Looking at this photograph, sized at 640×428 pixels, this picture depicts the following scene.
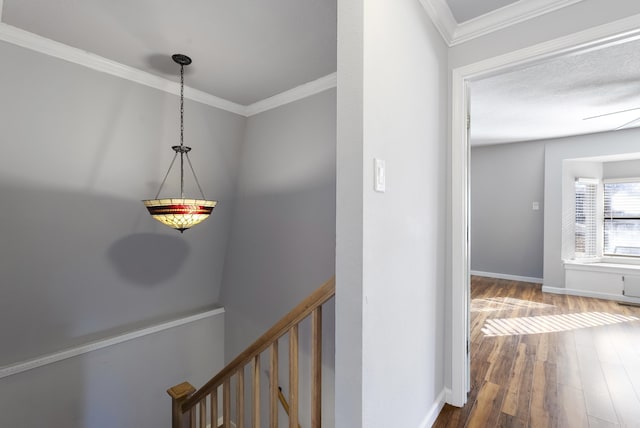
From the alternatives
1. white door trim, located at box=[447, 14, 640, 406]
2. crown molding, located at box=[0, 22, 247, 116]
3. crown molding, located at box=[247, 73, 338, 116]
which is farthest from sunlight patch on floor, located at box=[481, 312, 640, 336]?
crown molding, located at box=[0, 22, 247, 116]

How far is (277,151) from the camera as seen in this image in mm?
2961

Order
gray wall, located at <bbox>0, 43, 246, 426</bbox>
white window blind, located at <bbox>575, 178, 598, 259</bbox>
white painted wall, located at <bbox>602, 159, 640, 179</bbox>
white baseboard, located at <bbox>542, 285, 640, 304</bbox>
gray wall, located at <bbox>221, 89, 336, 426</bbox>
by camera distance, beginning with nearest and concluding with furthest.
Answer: gray wall, located at <bbox>0, 43, 246, 426</bbox>
gray wall, located at <bbox>221, 89, 336, 426</bbox>
white baseboard, located at <bbox>542, 285, 640, 304</bbox>
white painted wall, located at <bbox>602, 159, 640, 179</bbox>
white window blind, located at <bbox>575, 178, 598, 259</bbox>

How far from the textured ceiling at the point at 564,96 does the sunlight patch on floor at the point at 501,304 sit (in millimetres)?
2489

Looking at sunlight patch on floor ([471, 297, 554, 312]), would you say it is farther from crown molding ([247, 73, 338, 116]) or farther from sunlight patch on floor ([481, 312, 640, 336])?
crown molding ([247, 73, 338, 116])

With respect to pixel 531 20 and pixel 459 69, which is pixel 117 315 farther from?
pixel 531 20

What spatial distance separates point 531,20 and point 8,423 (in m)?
4.70

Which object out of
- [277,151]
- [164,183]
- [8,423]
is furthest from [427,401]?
[8,423]

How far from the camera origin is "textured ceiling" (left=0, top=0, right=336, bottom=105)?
1.64 m

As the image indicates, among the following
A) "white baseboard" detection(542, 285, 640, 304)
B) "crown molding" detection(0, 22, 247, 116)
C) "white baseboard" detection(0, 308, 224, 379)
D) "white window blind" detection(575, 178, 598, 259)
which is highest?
"crown molding" detection(0, 22, 247, 116)

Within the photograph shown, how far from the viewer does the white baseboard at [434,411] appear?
1608 mm

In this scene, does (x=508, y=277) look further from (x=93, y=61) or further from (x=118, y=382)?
(x=93, y=61)

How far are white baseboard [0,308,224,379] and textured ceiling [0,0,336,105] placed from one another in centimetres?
255

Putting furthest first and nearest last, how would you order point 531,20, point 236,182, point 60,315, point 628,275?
point 628,275 → point 236,182 → point 60,315 → point 531,20

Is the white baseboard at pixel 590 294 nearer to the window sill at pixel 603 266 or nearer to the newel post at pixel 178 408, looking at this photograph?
the window sill at pixel 603 266
